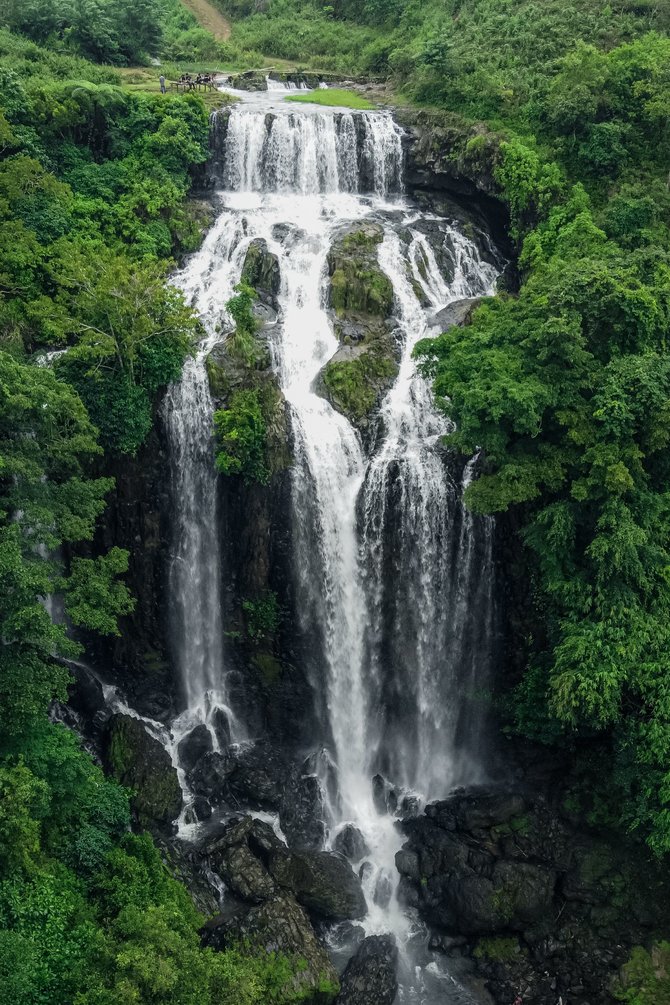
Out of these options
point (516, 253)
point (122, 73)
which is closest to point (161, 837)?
point (516, 253)

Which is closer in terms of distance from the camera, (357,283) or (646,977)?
(646,977)

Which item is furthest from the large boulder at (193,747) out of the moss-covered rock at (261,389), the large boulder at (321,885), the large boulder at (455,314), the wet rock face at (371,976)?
the large boulder at (455,314)

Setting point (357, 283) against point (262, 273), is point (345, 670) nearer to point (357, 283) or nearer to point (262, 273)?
point (357, 283)

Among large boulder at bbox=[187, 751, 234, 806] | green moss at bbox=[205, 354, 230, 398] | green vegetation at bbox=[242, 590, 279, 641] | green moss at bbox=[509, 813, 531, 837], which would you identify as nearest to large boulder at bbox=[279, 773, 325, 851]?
large boulder at bbox=[187, 751, 234, 806]

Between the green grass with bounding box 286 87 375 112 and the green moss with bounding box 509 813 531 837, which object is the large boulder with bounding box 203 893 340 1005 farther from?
the green grass with bounding box 286 87 375 112

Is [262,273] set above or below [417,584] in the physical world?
above

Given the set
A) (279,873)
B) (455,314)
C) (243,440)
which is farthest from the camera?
(455,314)

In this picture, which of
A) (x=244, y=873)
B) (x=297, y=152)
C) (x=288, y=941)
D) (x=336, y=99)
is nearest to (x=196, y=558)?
(x=244, y=873)

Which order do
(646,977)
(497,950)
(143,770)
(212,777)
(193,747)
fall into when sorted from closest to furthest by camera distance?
(646,977), (497,950), (143,770), (212,777), (193,747)

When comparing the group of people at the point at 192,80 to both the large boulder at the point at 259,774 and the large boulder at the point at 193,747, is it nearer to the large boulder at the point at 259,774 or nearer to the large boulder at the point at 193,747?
the large boulder at the point at 193,747
